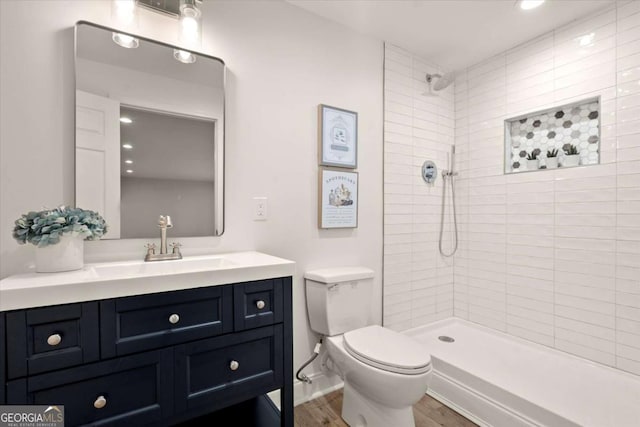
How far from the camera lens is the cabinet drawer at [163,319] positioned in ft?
3.14

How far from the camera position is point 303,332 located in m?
1.84

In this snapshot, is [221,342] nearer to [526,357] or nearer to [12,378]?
[12,378]

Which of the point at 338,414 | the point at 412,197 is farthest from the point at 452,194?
the point at 338,414

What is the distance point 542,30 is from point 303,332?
105 inches

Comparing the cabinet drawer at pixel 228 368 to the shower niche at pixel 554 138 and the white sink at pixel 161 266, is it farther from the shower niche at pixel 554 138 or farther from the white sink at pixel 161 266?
the shower niche at pixel 554 138

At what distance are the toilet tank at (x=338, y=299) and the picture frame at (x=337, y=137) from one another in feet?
2.38

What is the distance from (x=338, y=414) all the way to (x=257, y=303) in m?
1.00

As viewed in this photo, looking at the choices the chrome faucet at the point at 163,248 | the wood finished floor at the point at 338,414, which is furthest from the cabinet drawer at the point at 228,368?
the wood finished floor at the point at 338,414

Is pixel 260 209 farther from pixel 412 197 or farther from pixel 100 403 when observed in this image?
pixel 412 197

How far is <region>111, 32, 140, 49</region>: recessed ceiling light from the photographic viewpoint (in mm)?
1336

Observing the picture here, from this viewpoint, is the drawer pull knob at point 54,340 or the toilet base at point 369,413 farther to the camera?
the toilet base at point 369,413

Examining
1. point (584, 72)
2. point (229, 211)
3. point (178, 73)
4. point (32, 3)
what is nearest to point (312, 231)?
point (229, 211)

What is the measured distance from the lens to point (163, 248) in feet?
4.57

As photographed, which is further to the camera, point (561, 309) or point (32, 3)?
point (561, 309)
